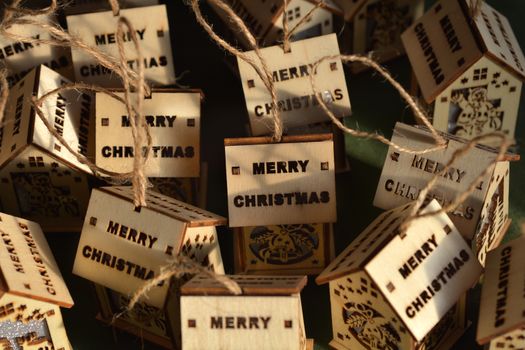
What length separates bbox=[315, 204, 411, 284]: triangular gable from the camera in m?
2.04

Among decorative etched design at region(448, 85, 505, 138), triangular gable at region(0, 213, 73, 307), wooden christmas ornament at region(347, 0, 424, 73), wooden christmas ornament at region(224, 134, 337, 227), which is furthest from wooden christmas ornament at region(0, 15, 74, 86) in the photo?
decorative etched design at region(448, 85, 505, 138)

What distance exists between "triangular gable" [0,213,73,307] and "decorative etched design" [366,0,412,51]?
146 centimetres

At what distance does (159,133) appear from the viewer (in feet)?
7.98

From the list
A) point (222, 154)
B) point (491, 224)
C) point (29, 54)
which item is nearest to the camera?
point (491, 224)

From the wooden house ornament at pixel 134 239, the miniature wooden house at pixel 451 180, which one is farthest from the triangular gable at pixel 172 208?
the miniature wooden house at pixel 451 180

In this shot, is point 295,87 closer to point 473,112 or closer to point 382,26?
point 473,112

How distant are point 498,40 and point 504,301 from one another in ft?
3.14

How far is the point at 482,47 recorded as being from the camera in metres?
2.49

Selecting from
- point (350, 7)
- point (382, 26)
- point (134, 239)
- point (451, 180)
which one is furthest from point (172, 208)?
point (382, 26)

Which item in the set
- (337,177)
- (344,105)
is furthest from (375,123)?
(344,105)

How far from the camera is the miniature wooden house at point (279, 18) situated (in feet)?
9.25

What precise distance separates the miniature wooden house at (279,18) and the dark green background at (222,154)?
286 mm

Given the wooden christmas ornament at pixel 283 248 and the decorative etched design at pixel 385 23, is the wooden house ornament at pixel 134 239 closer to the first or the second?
the wooden christmas ornament at pixel 283 248

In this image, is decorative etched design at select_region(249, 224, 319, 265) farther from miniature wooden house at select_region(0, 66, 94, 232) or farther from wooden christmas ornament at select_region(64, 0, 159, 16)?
wooden christmas ornament at select_region(64, 0, 159, 16)
